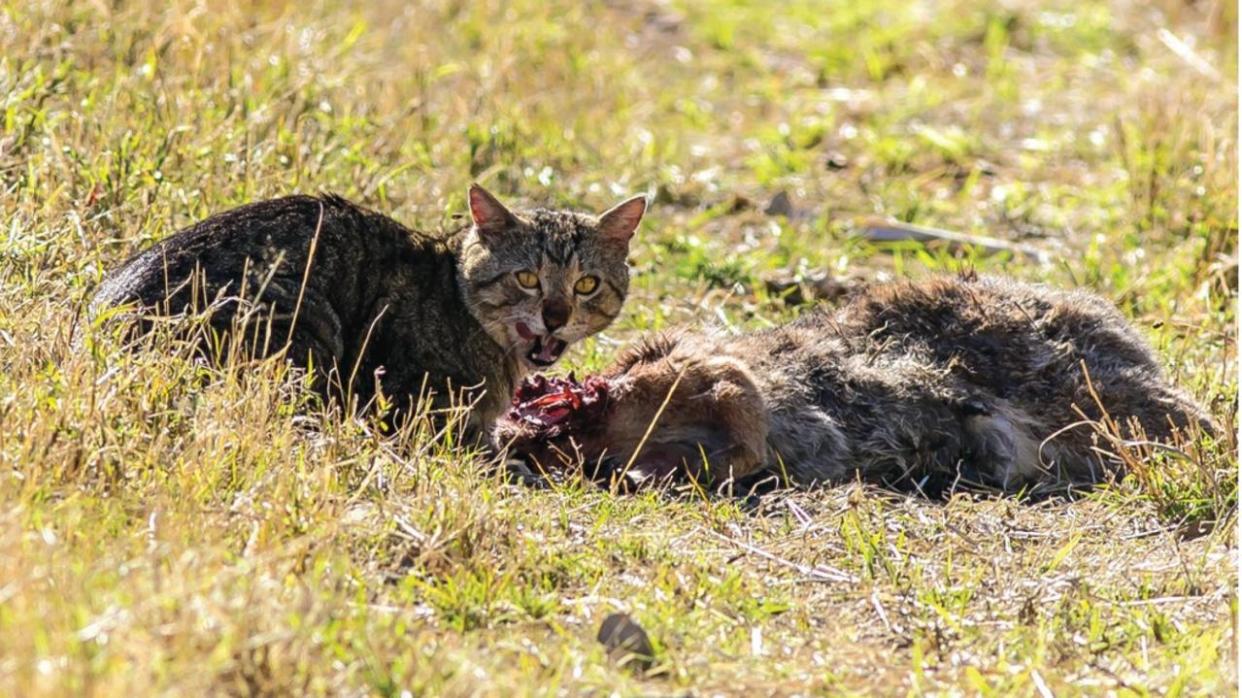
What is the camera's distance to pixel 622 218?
5.95m

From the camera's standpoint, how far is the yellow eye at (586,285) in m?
5.80

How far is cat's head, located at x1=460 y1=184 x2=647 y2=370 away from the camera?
5707mm

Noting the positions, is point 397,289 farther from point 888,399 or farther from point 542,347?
point 888,399

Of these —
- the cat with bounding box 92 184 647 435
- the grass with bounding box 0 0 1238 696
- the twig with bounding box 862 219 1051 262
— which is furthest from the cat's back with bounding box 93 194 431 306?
the twig with bounding box 862 219 1051 262

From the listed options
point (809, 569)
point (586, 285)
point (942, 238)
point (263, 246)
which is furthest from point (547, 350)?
point (942, 238)

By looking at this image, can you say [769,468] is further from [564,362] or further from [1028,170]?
[1028,170]

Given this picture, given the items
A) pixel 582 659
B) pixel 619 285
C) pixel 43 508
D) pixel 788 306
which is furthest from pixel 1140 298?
pixel 43 508

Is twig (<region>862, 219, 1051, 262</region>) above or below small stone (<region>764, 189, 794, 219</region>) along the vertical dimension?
below

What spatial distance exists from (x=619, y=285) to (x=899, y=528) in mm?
1561

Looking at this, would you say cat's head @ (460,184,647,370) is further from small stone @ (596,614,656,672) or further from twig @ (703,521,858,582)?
small stone @ (596,614,656,672)

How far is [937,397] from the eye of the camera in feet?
18.4

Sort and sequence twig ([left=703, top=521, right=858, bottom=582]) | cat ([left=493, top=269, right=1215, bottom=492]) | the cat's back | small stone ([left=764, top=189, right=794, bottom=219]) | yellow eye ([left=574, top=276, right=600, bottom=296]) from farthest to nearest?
1. small stone ([left=764, top=189, right=794, bottom=219])
2. yellow eye ([left=574, top=276, right=600, bottom=296])
3. cat ([left=493, top=269, right=1215, bottom=492])
4. the cat's back
5. twig ([left=703, top=521, right=858, bottom=582])

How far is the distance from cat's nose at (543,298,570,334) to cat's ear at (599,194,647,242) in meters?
0.36

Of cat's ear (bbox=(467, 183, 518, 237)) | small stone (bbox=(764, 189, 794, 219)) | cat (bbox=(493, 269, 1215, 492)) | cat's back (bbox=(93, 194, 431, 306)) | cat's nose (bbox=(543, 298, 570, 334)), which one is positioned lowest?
small stone (bbox=(764, 189, 794, 219))
